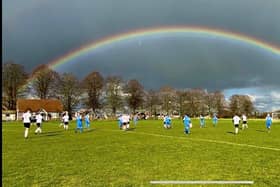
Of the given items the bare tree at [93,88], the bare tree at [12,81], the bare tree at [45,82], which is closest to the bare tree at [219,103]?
the bare tree at [93,88]

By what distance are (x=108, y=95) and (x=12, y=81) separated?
93.0ft

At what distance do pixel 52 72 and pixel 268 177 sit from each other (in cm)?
8544

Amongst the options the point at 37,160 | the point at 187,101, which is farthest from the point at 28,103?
the point at 37,160

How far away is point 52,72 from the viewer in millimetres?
91438

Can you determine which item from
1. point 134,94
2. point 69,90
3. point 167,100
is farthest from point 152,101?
point 69,90

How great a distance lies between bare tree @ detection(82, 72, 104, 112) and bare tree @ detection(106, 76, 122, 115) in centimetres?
315

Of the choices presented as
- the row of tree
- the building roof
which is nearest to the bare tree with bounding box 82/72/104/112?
the row of tree

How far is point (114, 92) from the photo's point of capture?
103 meters

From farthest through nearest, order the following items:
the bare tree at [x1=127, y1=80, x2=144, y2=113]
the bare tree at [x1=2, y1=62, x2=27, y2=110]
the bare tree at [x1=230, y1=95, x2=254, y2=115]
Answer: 1. the bare tree at [x1=230, y1=95, x2=254, y2=115]
2. the bare tree at [x1=127, y1=80, x2=144, y2=113]
3. the bare tree at [x1=2, y1=62, x2=27, y2=110]

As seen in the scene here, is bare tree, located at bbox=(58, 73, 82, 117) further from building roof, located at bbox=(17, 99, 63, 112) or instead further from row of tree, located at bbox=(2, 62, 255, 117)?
building roof, located at bbox=(17, 99, 63, 112)

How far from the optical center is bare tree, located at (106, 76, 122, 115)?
10138 centimetres

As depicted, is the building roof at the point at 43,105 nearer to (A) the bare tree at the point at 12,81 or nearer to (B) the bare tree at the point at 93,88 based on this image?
(B) the bare tree at the point at 93,88

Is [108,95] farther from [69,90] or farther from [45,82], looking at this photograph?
[45,82]

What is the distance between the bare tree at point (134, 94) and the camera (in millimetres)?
108938
